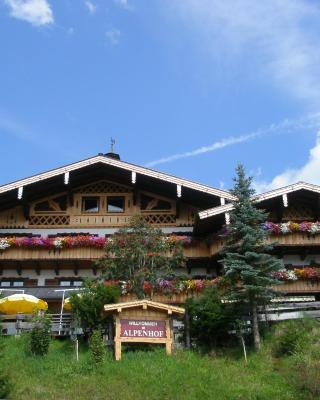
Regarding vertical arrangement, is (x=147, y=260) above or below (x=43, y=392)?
above

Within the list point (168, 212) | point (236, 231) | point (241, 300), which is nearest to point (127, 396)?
point (241, 300)

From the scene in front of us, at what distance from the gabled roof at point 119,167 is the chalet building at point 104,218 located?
0.14 feet

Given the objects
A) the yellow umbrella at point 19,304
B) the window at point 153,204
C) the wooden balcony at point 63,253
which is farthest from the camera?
the window at point 153,204

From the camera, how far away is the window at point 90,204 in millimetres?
29422

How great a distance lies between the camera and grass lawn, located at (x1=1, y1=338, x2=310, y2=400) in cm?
1485

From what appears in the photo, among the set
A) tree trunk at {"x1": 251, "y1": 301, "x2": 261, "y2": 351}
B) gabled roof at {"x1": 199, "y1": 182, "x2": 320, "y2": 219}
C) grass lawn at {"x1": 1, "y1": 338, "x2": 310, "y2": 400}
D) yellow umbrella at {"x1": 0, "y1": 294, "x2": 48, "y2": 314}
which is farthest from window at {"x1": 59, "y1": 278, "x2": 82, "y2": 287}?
tree trunk at {"x1": 251, "y1": 301, "x2": 261, "y2": 351}

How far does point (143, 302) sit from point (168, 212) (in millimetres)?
10838

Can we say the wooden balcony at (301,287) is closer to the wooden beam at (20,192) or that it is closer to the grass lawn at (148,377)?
the grass lawn at (148,377)

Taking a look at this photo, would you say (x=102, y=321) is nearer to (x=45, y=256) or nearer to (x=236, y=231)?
(x=236, y=231)

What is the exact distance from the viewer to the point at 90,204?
2964 centimetres

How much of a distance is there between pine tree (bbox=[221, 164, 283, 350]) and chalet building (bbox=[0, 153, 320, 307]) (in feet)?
14.1

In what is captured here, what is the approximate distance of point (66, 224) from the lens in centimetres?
2889

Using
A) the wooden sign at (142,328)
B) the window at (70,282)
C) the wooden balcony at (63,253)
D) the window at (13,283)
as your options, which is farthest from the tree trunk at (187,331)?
the window at (13,283)

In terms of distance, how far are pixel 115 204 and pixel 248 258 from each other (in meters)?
11.2
